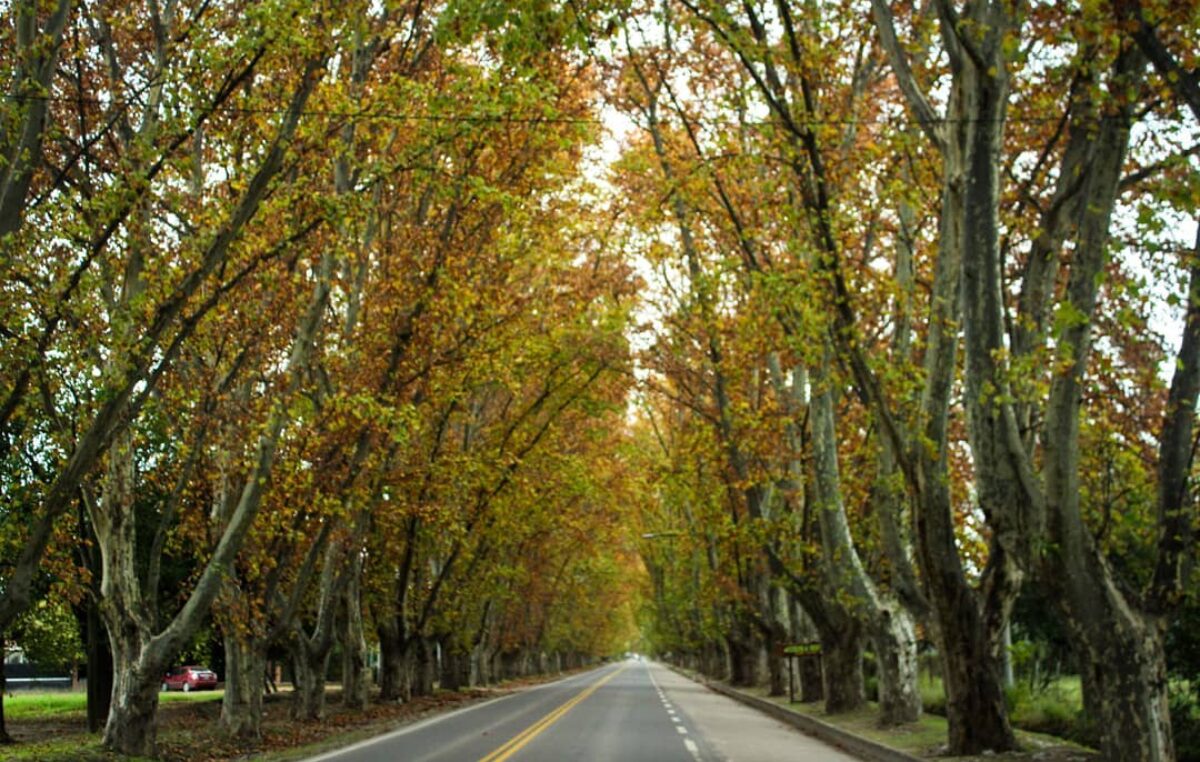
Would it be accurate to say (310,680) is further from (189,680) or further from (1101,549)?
(189,680)

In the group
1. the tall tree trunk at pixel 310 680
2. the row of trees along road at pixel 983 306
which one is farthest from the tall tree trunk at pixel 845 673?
the tall tree trunk at pixel 310 680

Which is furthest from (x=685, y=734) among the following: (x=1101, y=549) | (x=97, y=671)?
Answer: (x=97, y=671)

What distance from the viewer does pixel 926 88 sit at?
1175cm

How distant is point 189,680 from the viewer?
172ft

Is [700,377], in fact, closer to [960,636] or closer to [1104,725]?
[960,636]

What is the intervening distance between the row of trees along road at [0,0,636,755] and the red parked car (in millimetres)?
26130

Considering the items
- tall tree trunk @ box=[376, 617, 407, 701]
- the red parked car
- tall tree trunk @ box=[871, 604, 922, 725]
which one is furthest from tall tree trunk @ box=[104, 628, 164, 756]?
the red parked car

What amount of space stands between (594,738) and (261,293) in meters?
9.43

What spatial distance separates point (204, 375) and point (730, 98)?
855 centimetres

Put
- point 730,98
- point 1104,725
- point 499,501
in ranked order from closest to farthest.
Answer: point 1104,725 → point 730,98 → point 499,501

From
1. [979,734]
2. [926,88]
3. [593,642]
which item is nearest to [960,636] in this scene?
[979,734]

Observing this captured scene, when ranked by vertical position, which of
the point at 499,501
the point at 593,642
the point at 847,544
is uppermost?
the point at 499,501

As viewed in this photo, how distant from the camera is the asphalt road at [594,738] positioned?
601 inches

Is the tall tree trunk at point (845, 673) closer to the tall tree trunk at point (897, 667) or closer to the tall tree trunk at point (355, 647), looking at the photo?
the tall tree trunk at point (897, 667)
